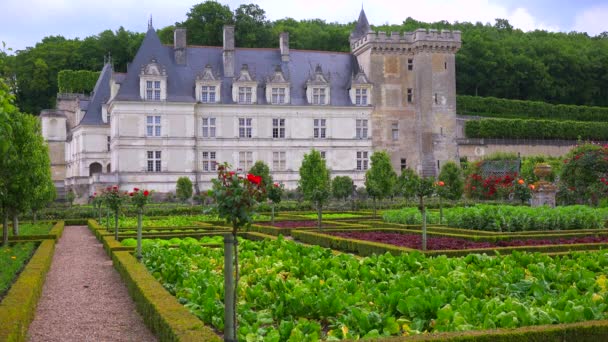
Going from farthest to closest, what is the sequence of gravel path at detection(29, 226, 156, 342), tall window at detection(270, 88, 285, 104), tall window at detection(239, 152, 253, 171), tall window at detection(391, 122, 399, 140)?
tall window at detection(391, 122, 399, 140), tall window at detection(270, 88, 285, 104), tall window at detection(239, 152, 253, 171), gravel path at detection(29, 226, 156, 342)

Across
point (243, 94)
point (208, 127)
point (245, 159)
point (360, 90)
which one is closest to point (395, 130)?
point (360, 90)

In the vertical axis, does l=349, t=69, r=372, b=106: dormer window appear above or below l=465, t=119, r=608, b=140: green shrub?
above

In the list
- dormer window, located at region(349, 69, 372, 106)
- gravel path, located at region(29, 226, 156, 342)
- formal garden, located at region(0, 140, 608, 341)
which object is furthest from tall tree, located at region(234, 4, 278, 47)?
gravel path, located at region(29, 226, 156, 342)

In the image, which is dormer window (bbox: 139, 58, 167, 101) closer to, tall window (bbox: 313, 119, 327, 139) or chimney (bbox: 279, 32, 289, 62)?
→ chimney (bbox: 279, 32, 289, 62)

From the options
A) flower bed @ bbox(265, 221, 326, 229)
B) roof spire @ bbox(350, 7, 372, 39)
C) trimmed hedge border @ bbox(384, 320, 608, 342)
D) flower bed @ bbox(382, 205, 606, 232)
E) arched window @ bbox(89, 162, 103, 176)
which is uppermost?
roof spire @ bbox(350, 7, 372, 39)

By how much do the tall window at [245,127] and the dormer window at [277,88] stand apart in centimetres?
184

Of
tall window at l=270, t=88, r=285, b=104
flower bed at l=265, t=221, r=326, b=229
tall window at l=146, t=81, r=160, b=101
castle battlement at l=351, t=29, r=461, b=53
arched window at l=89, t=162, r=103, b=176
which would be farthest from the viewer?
arched window at l=89, t=162, r=103, b=176

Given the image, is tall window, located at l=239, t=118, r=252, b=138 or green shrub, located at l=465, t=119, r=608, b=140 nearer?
tall window, located at l=239, t=118, r=252, b=138

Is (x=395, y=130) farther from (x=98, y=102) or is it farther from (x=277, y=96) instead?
(x=98, y=102)

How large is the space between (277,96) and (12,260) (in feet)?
102

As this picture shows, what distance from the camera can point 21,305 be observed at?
8086mm

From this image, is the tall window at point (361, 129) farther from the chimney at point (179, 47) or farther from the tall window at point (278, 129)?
the chimney at point (179, 47)

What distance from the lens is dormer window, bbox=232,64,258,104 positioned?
43.0m

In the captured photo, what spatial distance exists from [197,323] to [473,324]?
264 cm
